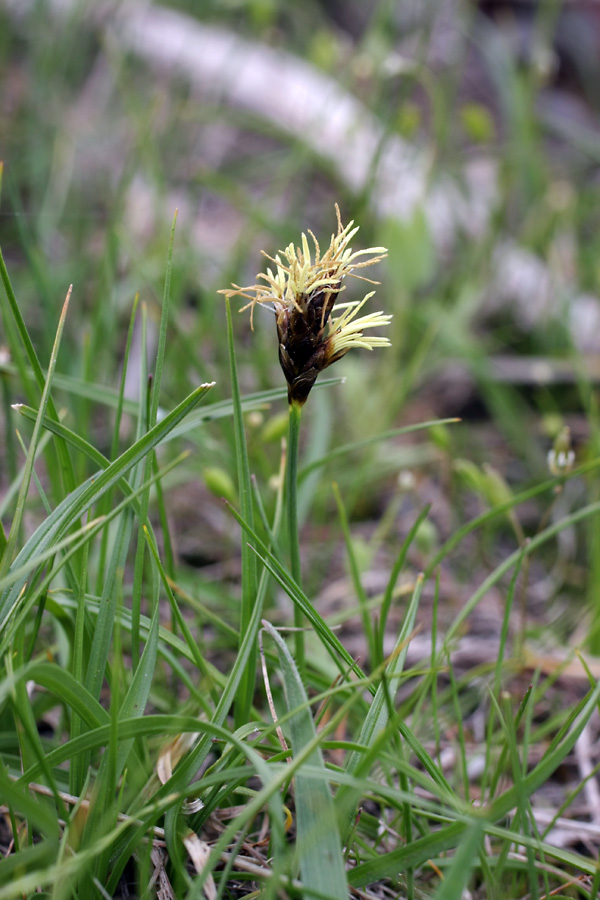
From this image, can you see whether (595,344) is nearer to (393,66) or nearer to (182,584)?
(393,66)

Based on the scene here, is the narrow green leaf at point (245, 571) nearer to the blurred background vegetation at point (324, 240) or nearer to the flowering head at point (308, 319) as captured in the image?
the flowering head at point (308, 319)

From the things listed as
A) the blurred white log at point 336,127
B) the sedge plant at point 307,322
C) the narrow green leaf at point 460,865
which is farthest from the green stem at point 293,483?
the blurred white log at point 336,127

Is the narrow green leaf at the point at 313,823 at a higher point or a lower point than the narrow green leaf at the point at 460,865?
lower

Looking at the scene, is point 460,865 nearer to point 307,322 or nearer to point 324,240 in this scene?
point 307,322

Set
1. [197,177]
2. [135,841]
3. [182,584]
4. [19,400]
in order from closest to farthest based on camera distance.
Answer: [135,841] → [182,584] → [19,400] → [197,177]

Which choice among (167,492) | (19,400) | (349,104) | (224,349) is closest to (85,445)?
(167,492)

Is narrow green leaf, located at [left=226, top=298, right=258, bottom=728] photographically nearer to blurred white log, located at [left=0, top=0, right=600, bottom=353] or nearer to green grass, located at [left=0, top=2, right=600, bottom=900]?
green grass, located at [left=0, top=2, right=600, bottom=900]

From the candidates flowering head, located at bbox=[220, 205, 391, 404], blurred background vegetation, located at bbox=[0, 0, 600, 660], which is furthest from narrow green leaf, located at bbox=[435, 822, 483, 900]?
blurred background vegetation, located at bbox=[0, 0, 600, 660]

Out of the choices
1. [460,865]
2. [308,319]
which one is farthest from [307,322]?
[460,865]
